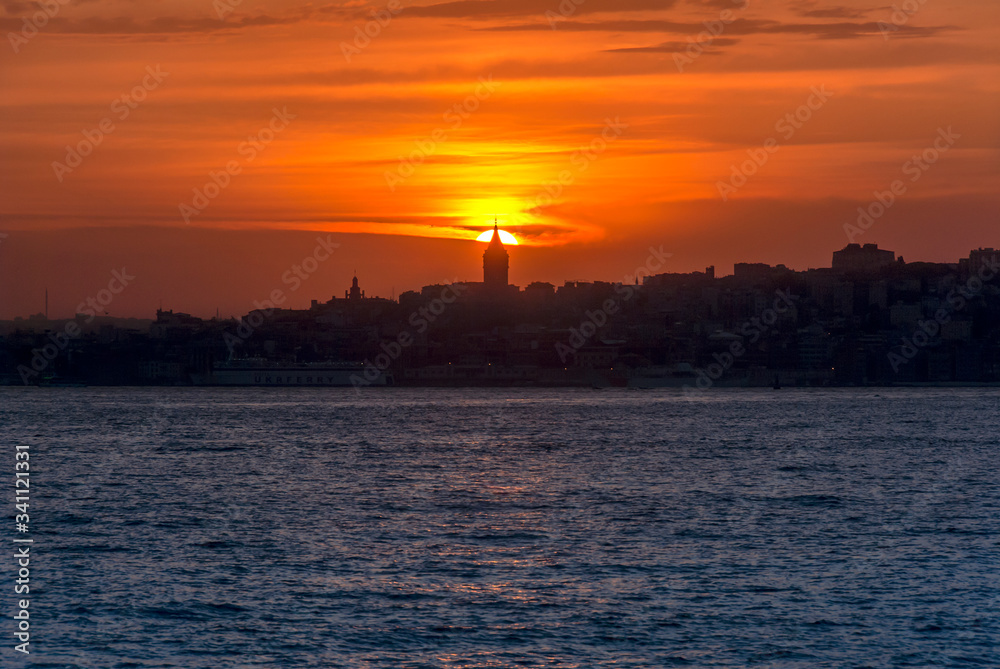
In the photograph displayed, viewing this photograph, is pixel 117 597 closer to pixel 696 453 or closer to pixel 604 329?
pixel 696 453

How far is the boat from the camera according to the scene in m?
175

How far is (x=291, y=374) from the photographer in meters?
177

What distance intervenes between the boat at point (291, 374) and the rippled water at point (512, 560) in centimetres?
12463

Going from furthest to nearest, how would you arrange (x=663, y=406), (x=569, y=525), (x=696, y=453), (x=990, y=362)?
1. (x=990, y=362)
2. (x=663, y=406)
3. (x=696, y=453)
4. (x=569, y=525)

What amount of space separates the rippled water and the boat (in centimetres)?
12463

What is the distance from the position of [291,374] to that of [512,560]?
157783 mm

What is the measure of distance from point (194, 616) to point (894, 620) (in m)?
10.8

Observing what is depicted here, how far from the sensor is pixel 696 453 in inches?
1982

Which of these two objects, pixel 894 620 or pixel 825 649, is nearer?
pixel 825 649

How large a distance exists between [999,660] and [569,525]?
1266 centimetres

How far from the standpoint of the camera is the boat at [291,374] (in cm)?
17488

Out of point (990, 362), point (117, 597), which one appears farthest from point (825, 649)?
point (990, 362)

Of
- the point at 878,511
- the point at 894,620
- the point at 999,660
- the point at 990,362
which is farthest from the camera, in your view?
the point at 990,362

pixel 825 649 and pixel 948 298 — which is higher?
pixel 948 298
